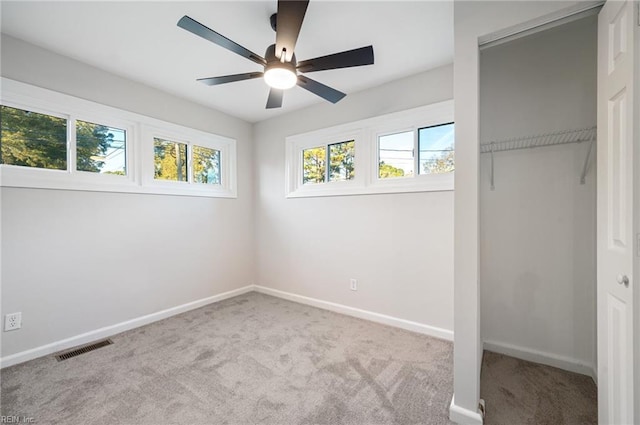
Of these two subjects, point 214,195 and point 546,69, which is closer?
point 546,69

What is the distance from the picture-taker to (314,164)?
3.57m

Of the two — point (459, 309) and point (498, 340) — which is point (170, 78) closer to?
point (459, 309)

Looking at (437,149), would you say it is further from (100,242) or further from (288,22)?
(100,242)

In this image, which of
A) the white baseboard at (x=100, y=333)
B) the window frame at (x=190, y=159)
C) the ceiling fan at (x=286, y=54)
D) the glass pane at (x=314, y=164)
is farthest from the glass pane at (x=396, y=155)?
the white baseboard at (x=100, y=333)

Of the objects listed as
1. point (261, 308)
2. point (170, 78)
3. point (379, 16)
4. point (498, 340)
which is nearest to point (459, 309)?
point (498, 340)

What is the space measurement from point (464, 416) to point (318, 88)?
7.55 ft

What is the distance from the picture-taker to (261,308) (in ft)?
10.9

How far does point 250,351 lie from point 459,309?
1701 millimetres

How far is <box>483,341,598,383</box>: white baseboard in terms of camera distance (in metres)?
1.96

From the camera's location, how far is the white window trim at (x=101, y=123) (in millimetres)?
2182

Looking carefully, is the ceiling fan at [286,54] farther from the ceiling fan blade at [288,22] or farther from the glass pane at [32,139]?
the glass pane at [32,139]

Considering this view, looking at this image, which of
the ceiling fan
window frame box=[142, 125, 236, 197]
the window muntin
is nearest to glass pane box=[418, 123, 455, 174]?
the ceiling fan

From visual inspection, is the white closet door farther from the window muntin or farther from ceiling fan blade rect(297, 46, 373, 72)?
the window muntin

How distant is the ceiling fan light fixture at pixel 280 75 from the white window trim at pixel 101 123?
73.5 inches
